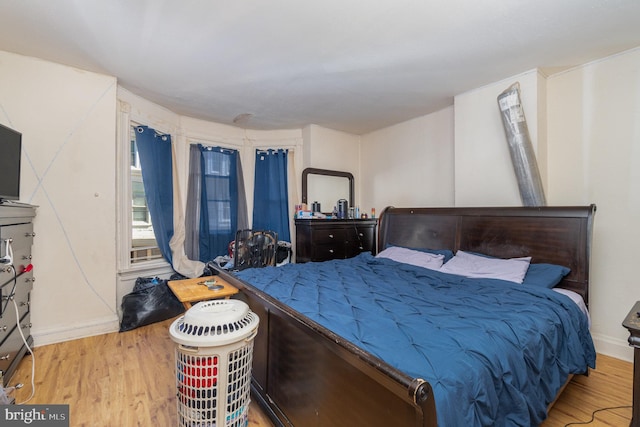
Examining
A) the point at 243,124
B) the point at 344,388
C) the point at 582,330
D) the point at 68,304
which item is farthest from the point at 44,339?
the point at 582,330

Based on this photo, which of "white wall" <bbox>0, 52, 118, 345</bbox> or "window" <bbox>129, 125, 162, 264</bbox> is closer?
"white wall" <bbox>0, 52, 118, 345</bbox>

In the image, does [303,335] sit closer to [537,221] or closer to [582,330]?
[582,330]

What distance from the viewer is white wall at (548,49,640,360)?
2232mm

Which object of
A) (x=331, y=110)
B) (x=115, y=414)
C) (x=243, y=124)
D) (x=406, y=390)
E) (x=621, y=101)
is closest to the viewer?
(x=406, y=390)

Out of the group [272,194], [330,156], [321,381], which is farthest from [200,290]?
[330,156]

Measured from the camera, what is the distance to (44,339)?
2.46 m

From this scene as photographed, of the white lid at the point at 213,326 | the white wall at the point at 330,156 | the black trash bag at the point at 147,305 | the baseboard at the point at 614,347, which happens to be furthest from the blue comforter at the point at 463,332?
the white wall at the point at 330,156

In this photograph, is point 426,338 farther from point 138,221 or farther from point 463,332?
point 138,221

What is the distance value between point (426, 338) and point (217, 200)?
351 cm

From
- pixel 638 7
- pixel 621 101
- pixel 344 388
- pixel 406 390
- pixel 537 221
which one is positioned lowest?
pixel 344 388

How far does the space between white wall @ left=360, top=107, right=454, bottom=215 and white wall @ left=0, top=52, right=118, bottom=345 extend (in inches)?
131

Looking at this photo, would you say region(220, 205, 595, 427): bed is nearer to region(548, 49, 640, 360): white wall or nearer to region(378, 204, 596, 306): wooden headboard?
region(378, 204, 596, 306): wooden headboard

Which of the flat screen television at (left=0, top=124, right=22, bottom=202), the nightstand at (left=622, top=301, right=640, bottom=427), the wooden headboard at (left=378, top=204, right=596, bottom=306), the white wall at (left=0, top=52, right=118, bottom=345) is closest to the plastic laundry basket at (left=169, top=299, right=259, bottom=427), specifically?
the nightstand at (left=622, top=301, right=640, bottom=427)

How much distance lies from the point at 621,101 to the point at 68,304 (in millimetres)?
5088
